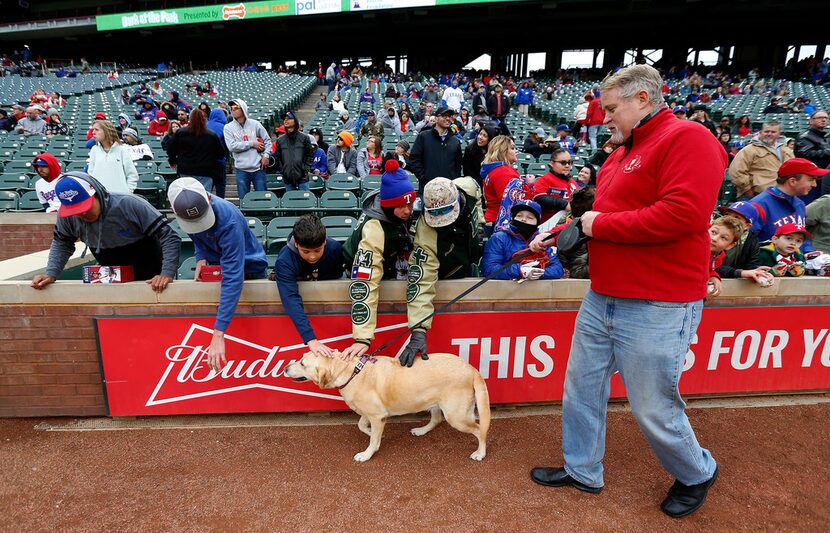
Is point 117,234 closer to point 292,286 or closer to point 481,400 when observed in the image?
point 292,286

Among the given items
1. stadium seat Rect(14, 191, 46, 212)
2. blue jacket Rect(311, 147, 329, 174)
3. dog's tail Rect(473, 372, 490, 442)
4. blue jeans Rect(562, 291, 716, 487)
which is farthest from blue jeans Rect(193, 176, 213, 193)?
blue jeans Rect(562, 291, 716, 487)

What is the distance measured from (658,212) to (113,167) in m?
6.41

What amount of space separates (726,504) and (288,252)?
3.13 metres

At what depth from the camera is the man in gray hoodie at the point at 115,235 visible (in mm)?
3469

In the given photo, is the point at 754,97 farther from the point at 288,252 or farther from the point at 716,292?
the point at 288,252

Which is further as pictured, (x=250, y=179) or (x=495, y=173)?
(x=250, y=179)

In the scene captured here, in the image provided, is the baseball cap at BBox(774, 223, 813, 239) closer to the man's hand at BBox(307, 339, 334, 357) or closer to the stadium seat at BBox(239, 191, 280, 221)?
the man's hand at BBox(307, 339, 334, 357)

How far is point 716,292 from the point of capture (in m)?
3.61

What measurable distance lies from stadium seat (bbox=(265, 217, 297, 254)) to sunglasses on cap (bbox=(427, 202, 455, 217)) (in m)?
3.07

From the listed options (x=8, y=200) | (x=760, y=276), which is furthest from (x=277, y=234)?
(x=8, y=200)

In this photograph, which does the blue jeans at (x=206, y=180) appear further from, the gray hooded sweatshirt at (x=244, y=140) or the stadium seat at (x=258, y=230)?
the stadium seat at (x=258, y=230)

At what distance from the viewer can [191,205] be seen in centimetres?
310

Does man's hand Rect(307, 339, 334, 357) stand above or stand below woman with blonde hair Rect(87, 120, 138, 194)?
below

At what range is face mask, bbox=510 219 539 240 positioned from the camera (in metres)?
3.89
